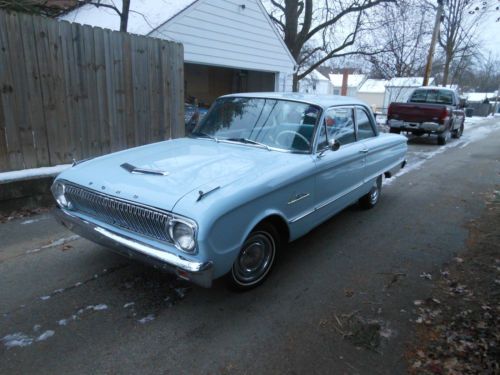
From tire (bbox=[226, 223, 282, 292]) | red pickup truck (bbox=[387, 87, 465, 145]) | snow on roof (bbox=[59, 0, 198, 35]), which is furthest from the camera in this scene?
red pickup truck (bbox=[387, 87, 465, 145])

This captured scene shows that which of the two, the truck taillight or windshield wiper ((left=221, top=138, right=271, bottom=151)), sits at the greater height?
windshield wiper ((left=221, top=138, right=271, bottom=151))

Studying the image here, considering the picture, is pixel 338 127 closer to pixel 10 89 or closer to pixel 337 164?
pixel 337 164

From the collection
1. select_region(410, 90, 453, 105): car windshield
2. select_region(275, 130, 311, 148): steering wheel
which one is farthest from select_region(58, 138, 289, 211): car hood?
select_region(410, 90, 453, 105): car windshield

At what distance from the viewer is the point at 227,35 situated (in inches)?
438

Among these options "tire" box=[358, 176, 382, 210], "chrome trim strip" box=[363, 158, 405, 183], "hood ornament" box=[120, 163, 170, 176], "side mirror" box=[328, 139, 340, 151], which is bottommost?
"tire" box=[358, 176, 382, 210]

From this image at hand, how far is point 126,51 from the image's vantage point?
6.60 metres

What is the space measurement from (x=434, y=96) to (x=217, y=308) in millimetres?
14280

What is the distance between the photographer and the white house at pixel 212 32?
31.8ft

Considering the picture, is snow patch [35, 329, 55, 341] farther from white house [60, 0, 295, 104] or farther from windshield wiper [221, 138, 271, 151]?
white house [60, 0, 295, 104]

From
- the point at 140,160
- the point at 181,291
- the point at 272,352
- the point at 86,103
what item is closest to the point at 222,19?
the point at 86,103

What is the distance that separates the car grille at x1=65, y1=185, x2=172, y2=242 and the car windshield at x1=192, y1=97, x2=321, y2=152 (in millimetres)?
1574

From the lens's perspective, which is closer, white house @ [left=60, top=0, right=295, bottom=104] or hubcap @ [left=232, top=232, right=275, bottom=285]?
hubcap @ [left=232, top=232, right=275, bottom=285]

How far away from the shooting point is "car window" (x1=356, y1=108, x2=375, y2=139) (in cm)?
512

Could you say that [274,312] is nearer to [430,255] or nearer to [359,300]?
[359,300]
